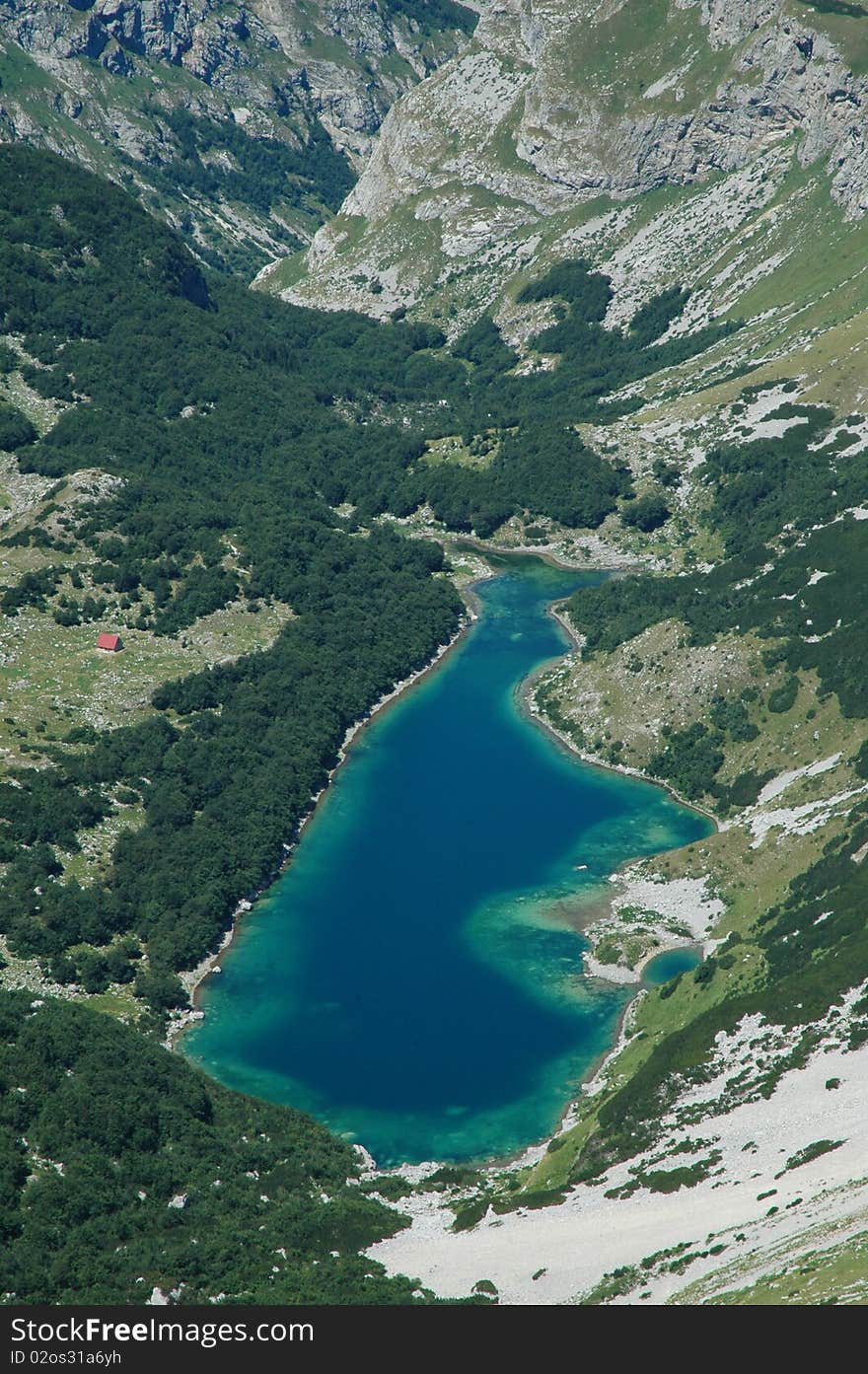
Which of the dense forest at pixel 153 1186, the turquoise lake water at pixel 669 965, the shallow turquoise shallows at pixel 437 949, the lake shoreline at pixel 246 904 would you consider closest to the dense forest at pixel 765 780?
the turquoise lake water at pixel 669 965

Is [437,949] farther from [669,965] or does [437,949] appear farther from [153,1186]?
[153,1186]

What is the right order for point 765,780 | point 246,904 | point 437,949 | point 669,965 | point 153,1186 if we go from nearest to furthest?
1. point 153,1186
2. point 669,965
3. point 437,949
4. point 246,904
5. point 765,780

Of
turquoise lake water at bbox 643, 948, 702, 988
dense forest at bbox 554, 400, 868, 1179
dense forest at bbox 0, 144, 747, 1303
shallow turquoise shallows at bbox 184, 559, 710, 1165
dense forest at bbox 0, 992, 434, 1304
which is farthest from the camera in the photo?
turquoise lake water at bbox 643, 948, 702, 988

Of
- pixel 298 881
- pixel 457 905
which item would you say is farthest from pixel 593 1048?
pixel 298 881

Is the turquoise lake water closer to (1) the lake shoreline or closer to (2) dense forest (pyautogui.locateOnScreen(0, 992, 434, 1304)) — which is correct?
(2) dense forest (pyautogui.locateOnScreen(0, 992, 434, 1304))

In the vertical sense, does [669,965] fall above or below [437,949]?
above

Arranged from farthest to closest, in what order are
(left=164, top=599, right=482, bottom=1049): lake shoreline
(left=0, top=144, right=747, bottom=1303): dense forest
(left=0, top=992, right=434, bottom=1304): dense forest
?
(left=164, top=599, right=482, bottom=1049): lake shoreline → (left=0, top=144, right=747, bottom=1303): dense forest → (left=0, top=992, right=434, bottom=1304): dense forest

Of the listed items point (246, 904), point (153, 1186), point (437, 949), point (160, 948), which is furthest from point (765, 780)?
point (153, 1186)

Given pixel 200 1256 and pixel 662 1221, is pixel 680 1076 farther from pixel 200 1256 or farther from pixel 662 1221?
pixel 200 1256

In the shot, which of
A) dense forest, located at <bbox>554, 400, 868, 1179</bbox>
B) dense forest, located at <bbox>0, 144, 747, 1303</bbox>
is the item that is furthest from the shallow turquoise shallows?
dense forest, located at <bbox>554, 400, 868, 1179</bbox>
